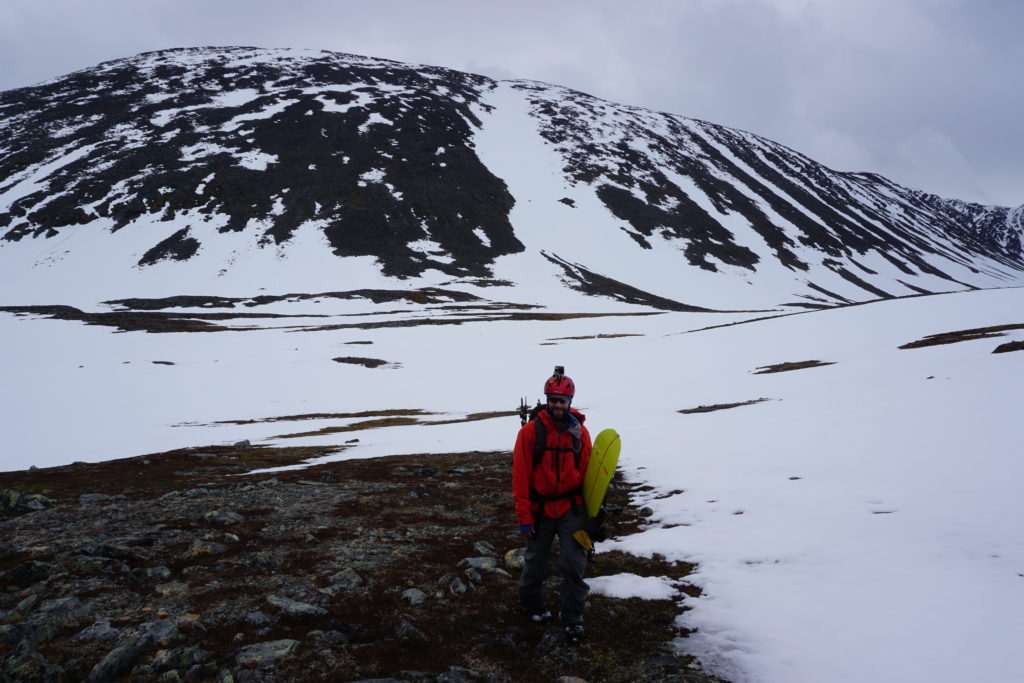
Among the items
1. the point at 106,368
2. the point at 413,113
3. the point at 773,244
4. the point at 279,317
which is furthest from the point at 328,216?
the point at 773,244

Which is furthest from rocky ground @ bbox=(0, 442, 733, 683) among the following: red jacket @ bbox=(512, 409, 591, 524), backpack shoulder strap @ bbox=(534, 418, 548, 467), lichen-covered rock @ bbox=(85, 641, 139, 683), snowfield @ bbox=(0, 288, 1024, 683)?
backpack shoulder strap @ bbox=(534, 418, 548, 467)

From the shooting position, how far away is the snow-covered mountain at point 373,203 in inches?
4210

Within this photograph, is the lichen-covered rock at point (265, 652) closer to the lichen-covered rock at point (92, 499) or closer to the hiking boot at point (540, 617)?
the hiking boot at point (540, 617)

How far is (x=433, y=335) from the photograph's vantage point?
60625mm

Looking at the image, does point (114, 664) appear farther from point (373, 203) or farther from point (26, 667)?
point (373, 203)

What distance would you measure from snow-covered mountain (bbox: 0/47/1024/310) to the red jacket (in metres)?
94.4

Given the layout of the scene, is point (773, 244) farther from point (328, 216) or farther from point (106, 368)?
point (106, 368)

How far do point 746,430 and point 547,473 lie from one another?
43.9ft

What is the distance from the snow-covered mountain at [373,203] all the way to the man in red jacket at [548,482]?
310 feet

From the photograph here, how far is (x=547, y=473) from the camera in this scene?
7305 mm

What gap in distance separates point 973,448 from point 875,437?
249cm

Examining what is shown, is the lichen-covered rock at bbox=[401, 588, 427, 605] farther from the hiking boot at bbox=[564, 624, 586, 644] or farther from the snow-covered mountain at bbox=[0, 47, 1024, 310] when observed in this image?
the snow-covered mountain at bbox=[0, 47, 1024, 310]

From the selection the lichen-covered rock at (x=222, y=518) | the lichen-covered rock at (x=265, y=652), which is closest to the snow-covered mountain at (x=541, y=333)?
the lichen-covered rock at (x=222, y=518)

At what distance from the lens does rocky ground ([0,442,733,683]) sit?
20.0 ft
